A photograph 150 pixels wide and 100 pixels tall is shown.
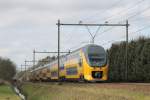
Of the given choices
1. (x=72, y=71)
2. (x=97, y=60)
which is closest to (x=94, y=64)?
(x=97, y=60)

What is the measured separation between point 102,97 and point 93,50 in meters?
29.4

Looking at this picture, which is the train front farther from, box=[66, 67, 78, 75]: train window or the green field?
the green field

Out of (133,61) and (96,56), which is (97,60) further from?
(133,61)

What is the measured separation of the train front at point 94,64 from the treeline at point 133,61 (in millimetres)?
5081

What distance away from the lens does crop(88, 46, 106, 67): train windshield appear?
163 feet

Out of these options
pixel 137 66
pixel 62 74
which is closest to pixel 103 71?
pixel 137 66

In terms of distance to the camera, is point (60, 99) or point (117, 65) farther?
point (117, 65)

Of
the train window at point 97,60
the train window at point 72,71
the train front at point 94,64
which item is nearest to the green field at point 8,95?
the train window at point 72,71

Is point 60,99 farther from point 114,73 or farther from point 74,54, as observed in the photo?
point 114,73

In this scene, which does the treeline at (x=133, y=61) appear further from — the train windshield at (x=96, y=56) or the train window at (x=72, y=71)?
the train window at (x=72, y=71)

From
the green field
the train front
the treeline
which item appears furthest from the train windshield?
the green field

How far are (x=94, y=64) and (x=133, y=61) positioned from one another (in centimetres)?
950

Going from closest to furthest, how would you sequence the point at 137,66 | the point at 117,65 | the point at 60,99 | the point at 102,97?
the point at 102,97 → the point at 60,99 → the point at 137,66 → the point at 117,65

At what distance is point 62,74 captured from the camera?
68.7m
